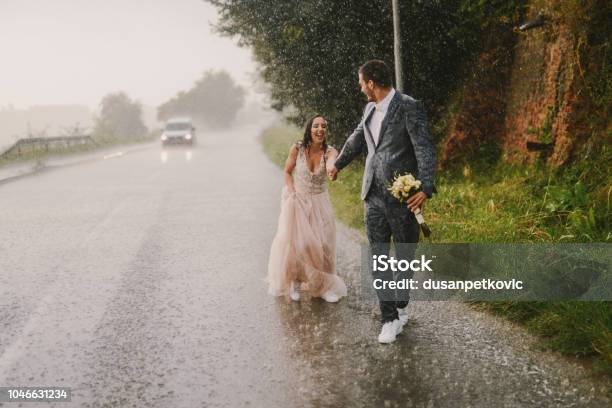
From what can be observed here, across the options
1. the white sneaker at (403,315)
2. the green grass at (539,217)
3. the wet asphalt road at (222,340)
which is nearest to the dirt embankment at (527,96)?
the green grass at (539,217)

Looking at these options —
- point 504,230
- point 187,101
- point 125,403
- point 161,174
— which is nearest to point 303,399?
point 125,403

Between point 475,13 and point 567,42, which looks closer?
point 567,42

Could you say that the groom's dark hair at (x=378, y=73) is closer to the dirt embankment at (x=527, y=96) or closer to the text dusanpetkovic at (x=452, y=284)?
the text dusanpetkovic at (x=452, y=284)

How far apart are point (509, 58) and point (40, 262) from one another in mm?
8371

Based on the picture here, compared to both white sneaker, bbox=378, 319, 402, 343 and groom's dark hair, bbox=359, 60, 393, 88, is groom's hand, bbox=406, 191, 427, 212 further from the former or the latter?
white sneaker, bbox=378, 319, 402, 343

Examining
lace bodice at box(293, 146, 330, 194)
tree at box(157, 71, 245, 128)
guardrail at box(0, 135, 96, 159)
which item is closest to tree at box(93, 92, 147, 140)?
tree at box(157, 71, 245, 128)

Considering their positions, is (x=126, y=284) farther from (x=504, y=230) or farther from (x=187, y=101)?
(x=187, y=101)

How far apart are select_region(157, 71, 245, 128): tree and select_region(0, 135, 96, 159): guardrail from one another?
197 ft

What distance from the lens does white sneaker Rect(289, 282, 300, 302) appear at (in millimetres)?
5711

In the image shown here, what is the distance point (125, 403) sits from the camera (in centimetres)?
366

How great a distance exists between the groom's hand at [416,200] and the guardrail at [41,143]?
22093 mm

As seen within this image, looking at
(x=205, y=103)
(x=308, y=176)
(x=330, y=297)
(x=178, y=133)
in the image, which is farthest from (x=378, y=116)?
(x=205, y=103)

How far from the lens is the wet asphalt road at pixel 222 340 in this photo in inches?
147

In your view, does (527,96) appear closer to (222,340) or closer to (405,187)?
(405,187)
